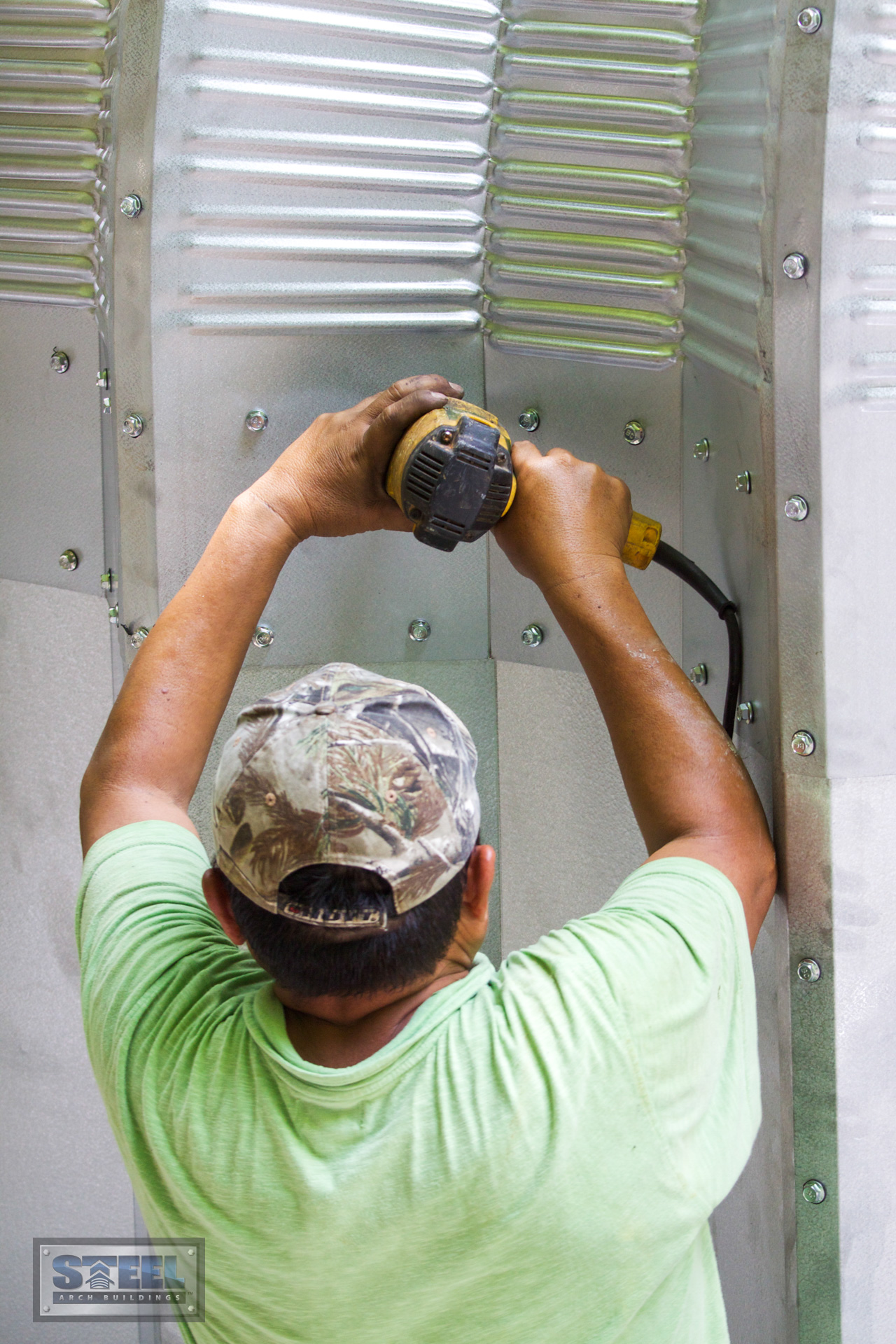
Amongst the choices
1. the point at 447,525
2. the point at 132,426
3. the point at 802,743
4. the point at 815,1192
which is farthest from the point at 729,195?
the point at 815,1192

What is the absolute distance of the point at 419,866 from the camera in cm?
82

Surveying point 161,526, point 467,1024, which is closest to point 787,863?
point 467,1024

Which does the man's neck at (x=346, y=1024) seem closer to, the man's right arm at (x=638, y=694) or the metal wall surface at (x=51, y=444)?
the man's right arm at (x=638, y=694)

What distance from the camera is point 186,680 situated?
1.13m

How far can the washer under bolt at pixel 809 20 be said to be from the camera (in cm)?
94

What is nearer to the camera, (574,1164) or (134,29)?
(574,1164)

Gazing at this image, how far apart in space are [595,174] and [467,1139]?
0.90 metres

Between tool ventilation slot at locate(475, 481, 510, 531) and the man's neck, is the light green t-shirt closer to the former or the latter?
the man's neck

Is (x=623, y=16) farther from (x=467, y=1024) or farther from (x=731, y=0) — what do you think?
(x=467, y=1024)

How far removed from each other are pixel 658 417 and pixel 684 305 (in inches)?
4.3

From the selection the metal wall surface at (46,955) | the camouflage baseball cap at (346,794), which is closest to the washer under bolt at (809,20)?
the camouflage baseball cap at (346,794)

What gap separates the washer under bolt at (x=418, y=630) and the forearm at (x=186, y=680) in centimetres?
24

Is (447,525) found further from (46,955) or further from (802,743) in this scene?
(46,955)
